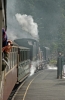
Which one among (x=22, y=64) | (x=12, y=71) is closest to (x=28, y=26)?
(x=22, y=64)

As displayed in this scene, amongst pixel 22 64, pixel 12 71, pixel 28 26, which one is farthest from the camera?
pixel 28 26

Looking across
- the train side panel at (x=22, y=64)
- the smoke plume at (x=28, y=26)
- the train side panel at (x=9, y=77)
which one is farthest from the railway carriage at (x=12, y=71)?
the smoke plume at (x=28, y=26)

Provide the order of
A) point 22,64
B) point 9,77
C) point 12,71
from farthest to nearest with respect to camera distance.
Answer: point 22,64 → point 12,71 → point 9,77

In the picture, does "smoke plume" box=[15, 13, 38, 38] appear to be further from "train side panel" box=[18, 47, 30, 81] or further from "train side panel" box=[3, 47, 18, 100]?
"train side panel" box=[3, 47, 18, 100]

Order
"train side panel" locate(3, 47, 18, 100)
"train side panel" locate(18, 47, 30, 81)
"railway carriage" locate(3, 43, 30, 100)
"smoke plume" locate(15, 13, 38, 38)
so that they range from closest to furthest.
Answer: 1. "train side panel" locate(3, 47, 18, 100)
2. "railway carriage" locate(3, 43, 30, 100)
3. "train side panel" locate(18, 47, 30, 81)
4. "smoke plume" locate(15, 13, 38, 38)

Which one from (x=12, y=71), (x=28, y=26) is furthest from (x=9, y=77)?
(x=28, y=26)

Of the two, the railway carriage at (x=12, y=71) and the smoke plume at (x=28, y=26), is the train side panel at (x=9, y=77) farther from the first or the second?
the smoke plume at (x=28, y=26)

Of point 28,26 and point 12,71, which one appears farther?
point 28,26

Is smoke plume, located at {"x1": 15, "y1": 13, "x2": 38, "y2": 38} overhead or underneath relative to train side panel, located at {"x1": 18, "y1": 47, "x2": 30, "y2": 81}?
overhead

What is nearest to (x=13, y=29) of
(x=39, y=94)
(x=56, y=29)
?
(x=56, y=29)

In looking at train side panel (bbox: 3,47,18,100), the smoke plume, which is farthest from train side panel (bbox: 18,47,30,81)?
the smoke plume

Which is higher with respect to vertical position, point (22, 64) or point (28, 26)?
point (28, 26)

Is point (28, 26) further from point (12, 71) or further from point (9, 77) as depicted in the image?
point (9, 77)

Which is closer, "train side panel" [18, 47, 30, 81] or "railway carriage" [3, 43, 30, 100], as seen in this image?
"railway carriage" [3, 43, 30, 100]
